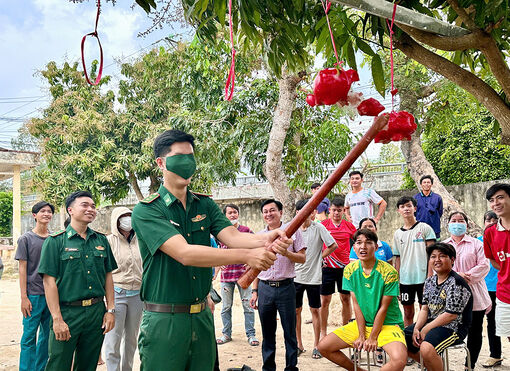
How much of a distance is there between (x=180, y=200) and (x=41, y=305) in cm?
305

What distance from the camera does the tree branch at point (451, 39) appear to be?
258cm

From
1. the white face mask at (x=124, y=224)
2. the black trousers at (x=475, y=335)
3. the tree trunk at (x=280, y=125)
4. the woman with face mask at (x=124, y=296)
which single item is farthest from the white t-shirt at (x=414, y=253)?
the tree trunk at (x=280, y=125)

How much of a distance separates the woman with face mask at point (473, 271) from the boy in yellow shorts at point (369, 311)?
0.92 meters

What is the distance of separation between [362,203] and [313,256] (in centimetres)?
124

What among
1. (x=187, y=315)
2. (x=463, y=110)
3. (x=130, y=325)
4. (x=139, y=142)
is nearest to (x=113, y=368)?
(x=130, y=325)

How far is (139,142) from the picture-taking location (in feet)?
52.5

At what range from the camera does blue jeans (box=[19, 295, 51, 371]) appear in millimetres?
4797

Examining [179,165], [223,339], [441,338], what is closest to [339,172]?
[179,165]

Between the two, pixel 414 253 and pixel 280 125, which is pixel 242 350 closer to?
pixel 414 253

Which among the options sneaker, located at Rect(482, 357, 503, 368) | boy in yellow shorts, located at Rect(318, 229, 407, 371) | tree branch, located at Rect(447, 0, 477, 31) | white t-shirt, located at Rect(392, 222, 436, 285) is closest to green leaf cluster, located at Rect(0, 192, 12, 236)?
white t-shirt, located at Rect(392, 222, 436, 285)

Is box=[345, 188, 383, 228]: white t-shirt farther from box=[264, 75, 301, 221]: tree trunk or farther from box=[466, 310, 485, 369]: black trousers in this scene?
box=[466, 310, 485, 369]: black trousers

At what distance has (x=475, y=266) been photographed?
505 centimetres

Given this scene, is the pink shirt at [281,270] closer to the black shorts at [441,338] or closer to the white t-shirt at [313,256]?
the white t-shirt at [313,256]

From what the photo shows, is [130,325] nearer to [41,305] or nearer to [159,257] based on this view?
[41,305]
